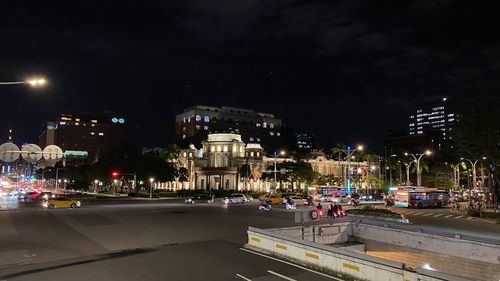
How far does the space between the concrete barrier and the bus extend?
146 feet

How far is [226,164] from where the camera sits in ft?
456

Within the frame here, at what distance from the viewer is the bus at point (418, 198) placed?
5996 cm

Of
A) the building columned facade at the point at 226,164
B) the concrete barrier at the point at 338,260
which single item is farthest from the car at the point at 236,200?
the building columned facade at the point at 226,164

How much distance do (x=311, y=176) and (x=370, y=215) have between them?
8178cm

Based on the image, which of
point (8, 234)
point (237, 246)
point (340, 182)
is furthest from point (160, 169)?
point (237, 246)

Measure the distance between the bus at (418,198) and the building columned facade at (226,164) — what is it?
69.4 meters

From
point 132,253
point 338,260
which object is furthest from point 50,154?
point 338,260

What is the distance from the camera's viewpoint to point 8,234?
25.9m

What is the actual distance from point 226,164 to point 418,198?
279 ft

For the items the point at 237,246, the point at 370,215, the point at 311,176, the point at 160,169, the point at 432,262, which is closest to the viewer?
the point at 237,246

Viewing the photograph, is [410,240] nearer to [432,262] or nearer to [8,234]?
[432,262]

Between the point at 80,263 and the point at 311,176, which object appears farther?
the point at 311,176

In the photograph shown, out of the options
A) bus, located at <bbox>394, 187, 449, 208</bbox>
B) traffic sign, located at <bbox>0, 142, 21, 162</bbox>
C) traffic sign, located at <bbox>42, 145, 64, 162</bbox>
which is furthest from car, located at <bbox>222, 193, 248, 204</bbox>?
traffic sign, located at <bbox>0, 142, 21, 162</bbox>

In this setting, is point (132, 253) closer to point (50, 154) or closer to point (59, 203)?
point (50, 154)
